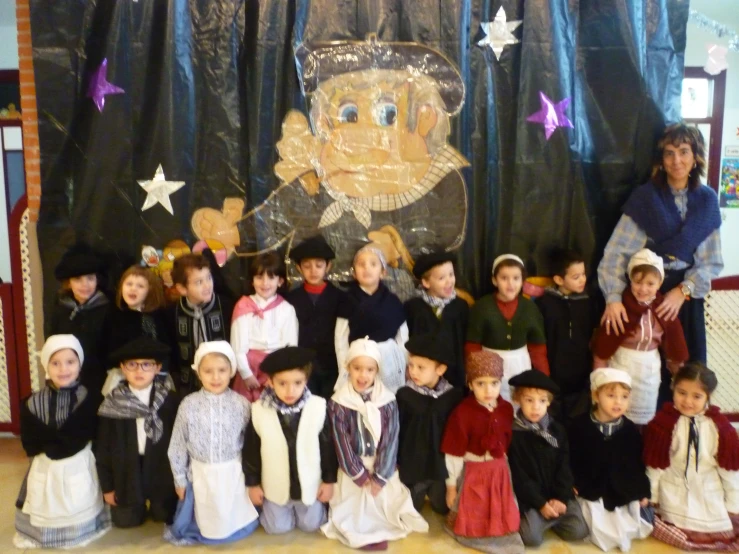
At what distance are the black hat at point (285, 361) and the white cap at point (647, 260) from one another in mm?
1699

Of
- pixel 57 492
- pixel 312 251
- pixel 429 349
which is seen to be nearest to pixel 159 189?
pixel 312 251

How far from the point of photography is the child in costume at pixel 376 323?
2.89 metres

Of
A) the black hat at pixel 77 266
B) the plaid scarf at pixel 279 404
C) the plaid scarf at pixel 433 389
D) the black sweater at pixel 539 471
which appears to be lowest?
the black sweater at pixel 539 471

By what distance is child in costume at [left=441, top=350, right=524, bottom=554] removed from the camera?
8.01 feet

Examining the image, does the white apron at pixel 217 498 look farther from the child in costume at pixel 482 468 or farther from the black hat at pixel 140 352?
the child in costume at pixel 482 468

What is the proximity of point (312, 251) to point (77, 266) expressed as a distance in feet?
3.93

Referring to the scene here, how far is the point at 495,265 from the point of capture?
3.05 metres

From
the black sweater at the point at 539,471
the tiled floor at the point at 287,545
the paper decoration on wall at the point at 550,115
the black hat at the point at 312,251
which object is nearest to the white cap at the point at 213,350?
the black hat at the point at 312,251

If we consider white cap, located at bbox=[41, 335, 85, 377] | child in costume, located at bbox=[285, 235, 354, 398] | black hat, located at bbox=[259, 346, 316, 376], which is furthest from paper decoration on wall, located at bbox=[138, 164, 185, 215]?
black hat, located at bbox=[259, 346, 316, 376]

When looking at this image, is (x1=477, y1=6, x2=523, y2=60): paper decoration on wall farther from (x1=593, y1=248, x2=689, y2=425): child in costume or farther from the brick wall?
the brick wall

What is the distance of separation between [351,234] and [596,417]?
156cm

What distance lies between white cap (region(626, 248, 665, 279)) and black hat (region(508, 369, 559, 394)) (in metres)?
0.86

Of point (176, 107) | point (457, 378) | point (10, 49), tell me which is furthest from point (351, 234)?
point (10, 49)

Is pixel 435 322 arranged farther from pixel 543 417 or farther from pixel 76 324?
pixel 76 324
